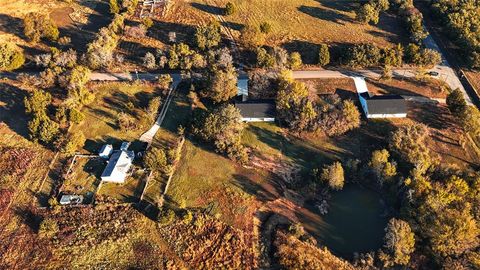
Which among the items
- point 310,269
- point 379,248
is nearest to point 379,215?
point 379,248

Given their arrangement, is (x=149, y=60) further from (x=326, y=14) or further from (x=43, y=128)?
(x=326, y=14)

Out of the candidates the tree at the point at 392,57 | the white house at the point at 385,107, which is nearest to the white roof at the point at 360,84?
the white house at the point at 385,107

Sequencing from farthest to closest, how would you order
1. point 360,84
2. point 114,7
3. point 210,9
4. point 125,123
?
1. point 210,9
2. point 114,7
3. point 360,84
4. point 125,123

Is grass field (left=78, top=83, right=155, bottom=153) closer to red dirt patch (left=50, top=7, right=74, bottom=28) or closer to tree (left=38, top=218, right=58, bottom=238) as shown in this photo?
tree (left=38, top=218, right=58, bottom=238)

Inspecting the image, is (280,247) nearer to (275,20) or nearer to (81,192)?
(81,192)

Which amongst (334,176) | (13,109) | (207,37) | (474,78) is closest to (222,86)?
(207,37)

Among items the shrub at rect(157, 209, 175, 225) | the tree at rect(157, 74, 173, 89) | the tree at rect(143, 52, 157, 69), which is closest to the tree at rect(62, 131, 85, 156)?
the tree at rect(157, 74, 173, 89)
